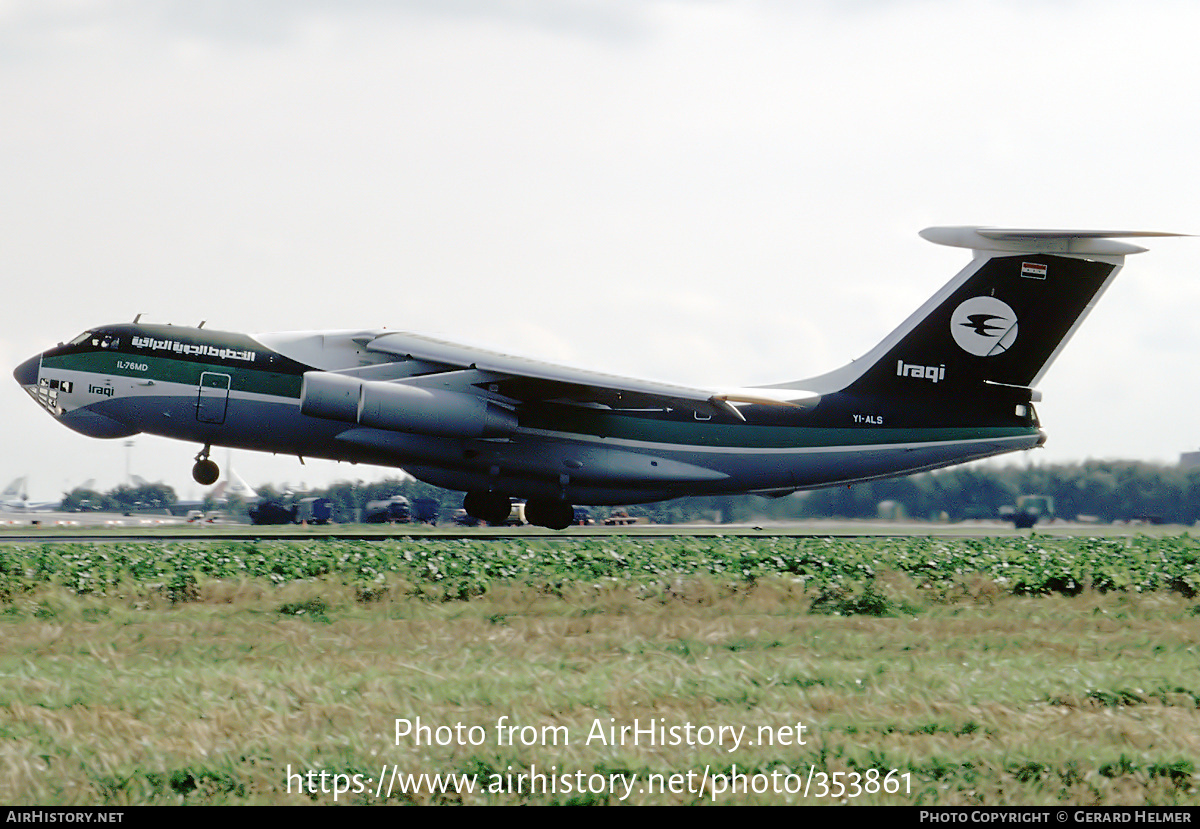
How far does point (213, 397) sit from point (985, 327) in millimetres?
16077

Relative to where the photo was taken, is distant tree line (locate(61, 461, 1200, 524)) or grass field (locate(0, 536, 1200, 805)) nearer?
grass field (locate(0, 536, 1200, 805))

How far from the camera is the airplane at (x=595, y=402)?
23734mm

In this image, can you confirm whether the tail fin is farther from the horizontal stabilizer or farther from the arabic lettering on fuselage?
the arabic lettering on fuselage

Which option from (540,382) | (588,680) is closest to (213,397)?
(540,382)

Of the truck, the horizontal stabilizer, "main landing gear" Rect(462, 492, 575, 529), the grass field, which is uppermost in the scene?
the horizontal stabilizer

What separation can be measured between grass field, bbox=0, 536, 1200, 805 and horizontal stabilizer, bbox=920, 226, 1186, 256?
11.3 meters

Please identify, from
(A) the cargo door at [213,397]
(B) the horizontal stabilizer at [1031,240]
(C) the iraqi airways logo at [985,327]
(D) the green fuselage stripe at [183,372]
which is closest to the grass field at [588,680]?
(A) the cargo door at [213,397]

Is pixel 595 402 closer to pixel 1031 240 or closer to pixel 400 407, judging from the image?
pixel 400 407

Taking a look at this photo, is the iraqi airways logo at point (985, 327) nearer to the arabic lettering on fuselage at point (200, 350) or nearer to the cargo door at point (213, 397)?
the arabic lettering on fuselage at point (200, 350)

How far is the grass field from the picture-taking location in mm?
6188

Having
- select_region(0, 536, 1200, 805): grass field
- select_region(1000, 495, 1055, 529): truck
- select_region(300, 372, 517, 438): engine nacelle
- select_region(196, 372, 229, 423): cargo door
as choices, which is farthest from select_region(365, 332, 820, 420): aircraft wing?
select_region(0, 536, 1200, 805): grass field

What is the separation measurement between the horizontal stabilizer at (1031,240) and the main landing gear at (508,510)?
32.5 ft

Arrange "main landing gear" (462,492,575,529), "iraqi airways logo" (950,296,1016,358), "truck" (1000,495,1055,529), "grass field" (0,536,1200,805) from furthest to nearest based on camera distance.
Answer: "truck" (1000,495,1055,529)
"main landing gear" (462,492,575,529)
"iraqi airways logo" (950,296,1016,358)
"grass field" (0,536,1200,805)

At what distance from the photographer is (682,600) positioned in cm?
1416
